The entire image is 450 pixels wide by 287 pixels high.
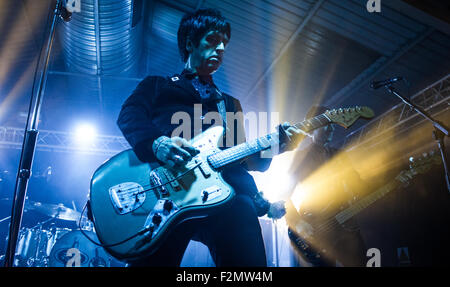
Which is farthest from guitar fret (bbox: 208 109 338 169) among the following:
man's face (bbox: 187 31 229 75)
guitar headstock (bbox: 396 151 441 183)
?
guitar headstock (bbox: 396 151 441 183)

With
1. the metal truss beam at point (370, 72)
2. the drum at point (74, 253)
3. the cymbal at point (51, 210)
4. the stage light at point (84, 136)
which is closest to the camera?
the metal truss beam at point (370, 72)

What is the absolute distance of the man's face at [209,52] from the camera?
2123 mm

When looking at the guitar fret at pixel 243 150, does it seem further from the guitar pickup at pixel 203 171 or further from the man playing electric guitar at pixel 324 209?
the man playing electric guitar at pixel 324 209

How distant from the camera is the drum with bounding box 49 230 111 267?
5.91 meters

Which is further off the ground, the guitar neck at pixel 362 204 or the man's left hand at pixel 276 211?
the guitar neck at pixel 362 204

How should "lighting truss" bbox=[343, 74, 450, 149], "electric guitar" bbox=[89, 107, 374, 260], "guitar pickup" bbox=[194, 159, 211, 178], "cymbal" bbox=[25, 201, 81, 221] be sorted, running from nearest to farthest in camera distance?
"electric guitar" bbox=[89, 107, 374, 260] → "guitar pickup" bbox=[194, 159, 211, 178] → "lighting truss" bbox=[343, 74, 450, 149] → "cymbal" bbox=[25, 201, 81, 221]

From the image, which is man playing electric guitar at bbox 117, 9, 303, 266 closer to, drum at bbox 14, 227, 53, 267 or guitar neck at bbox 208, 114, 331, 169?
guitar neck at bbox 208, 114, 331, 169

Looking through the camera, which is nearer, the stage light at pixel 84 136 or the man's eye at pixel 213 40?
the man's eye at pixel 213 40

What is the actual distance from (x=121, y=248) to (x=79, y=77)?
23.9ft

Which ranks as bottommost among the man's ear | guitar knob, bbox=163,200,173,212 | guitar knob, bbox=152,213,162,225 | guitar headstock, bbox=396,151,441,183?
guitar knob, bbox=152,213,162,225

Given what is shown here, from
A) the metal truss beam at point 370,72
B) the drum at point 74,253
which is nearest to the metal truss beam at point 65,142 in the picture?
the drum at point 74,253

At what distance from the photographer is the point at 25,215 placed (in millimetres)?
6449
